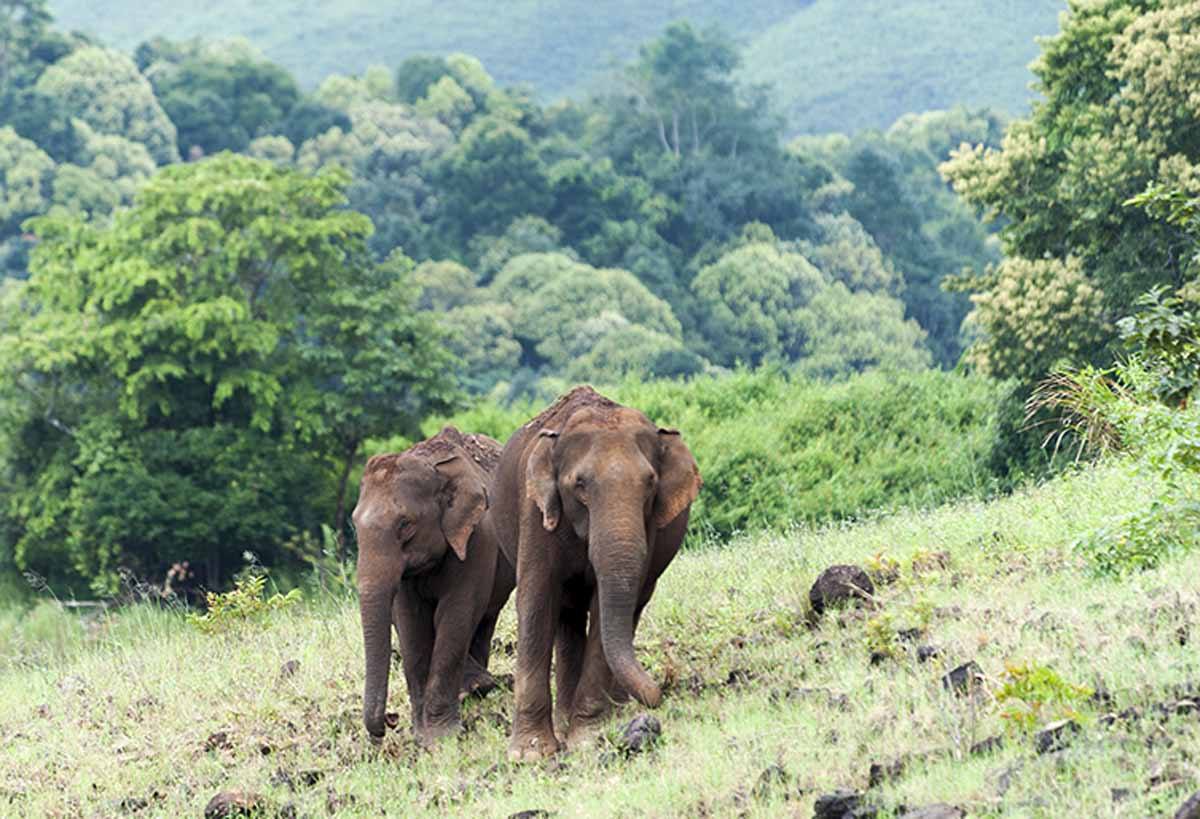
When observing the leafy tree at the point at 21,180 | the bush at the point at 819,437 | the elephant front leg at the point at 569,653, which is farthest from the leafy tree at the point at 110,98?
the elephant front leg at the point at 569,653

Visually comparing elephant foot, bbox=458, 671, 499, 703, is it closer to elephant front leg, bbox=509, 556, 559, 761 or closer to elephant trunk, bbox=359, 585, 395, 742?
elephant trunk, bbox=359, 585, 395, 742

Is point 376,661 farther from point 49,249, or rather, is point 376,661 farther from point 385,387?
point 49,249

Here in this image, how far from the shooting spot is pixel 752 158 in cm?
10138

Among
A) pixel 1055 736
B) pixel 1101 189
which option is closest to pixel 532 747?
pixel 1055 736

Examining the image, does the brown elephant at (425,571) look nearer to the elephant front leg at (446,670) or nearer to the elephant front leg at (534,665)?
the elephant front leg at (446,670)

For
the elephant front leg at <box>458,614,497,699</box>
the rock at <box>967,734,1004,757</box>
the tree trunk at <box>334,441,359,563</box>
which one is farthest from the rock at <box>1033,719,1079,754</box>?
the tree trunk at <box>334,441,359,563</box>

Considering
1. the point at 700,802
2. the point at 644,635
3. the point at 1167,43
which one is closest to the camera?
the point at 700,802

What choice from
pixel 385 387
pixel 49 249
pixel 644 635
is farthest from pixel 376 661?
pixel 49 249

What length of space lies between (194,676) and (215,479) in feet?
83.7

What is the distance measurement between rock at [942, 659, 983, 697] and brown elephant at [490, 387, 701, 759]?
167 cm

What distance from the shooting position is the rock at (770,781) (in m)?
8.26

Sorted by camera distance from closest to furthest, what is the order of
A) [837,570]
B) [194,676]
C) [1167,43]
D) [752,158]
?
[837,570]
[194,676]
[1167,43]
[752,158]

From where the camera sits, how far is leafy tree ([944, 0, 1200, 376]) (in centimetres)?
2325

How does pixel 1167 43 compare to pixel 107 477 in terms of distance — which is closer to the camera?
pixel 1167 43
